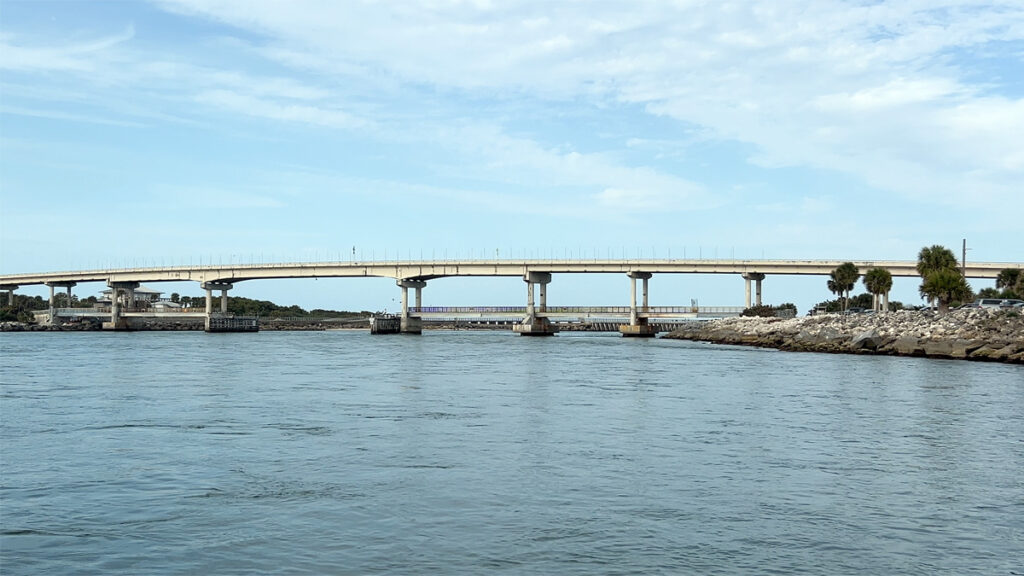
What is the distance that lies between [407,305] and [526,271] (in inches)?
909

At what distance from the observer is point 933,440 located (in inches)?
947

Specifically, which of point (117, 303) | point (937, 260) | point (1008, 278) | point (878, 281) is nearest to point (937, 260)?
point (937, 260)

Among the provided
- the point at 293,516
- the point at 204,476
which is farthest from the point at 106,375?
the point at 293,516

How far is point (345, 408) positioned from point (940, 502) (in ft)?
64.0

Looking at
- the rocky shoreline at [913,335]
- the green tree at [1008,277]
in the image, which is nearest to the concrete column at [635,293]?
the rocky shoreline at [913,335]

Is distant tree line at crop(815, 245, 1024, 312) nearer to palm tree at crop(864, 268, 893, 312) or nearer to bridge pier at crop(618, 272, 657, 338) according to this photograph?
palm tree at crop(864, 268, 893, 312)

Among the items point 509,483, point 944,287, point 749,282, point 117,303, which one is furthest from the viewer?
point 117,303

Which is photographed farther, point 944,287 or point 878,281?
point 878,281

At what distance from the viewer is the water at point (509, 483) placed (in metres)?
13.0

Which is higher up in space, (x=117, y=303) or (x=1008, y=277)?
(x=1008, y=277)

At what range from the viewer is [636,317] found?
150 m

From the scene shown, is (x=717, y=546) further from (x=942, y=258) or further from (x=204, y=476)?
(x=942, y=258)

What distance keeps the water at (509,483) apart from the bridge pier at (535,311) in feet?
365

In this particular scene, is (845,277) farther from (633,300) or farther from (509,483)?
(509,483)
